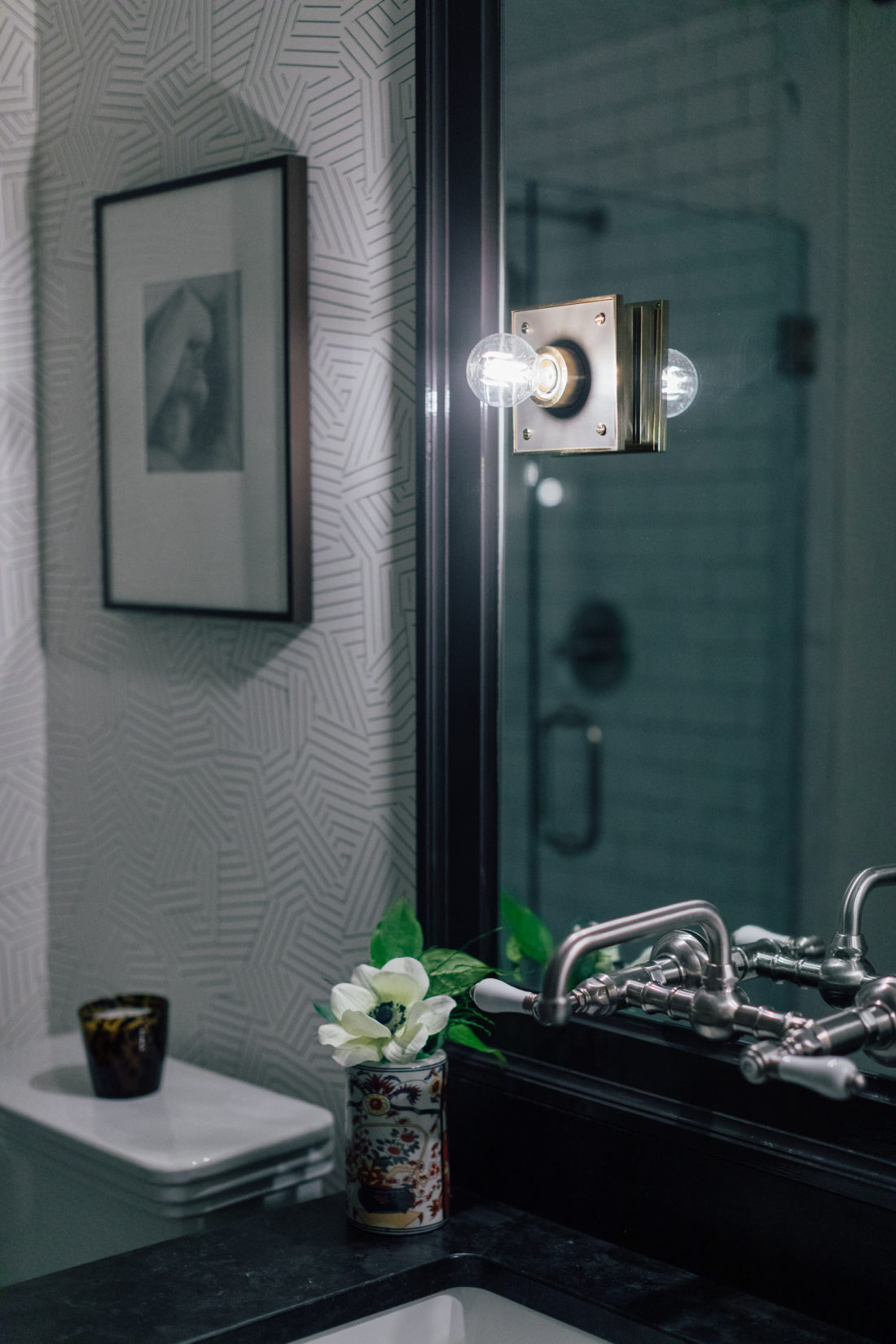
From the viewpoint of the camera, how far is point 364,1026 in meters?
1.21

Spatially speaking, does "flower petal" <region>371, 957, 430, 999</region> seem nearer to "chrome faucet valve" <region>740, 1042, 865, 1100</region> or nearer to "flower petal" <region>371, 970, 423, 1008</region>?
"flower petal" <region>371, 970, 423, 1008</region>

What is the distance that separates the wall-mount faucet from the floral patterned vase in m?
0.22

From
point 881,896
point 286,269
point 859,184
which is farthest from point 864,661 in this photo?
point 286,269

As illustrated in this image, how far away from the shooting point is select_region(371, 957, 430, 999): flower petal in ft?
3.98

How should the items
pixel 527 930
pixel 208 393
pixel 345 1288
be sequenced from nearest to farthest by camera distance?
1. pixel 345 1288
2. pixel 527 930
3. pixel 208 393

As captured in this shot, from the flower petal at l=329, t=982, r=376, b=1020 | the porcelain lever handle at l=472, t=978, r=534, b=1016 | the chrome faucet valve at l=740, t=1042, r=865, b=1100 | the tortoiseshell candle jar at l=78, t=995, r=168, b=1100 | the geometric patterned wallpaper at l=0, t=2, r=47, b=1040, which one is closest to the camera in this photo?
the chrome faucet valve at l=740, t=1042, r=865, b=1100

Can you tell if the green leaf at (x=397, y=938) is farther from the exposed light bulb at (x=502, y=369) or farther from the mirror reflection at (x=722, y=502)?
the exposed light bulb at (x=502, y=369)

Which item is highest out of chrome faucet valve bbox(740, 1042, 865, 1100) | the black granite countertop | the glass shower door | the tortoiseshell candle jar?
the glass shower door

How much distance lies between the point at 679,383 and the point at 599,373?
72mm

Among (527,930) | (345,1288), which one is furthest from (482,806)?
(345,1288)

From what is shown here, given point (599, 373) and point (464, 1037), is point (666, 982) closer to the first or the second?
point (464, 1037)

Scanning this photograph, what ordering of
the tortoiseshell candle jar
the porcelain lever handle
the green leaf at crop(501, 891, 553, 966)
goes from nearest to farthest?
the porcelain lever handle
the green leaf at crop(501, 891, 553, 966)
the tortoiseshell candle jar

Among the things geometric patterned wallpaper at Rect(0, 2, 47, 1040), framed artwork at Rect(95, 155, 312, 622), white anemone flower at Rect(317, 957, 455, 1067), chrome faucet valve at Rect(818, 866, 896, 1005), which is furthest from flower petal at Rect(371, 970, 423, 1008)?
geometric patterned wallpaper at Rect(0, 2, 47, 1040)

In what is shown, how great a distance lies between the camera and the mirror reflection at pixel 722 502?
3.68 ft
